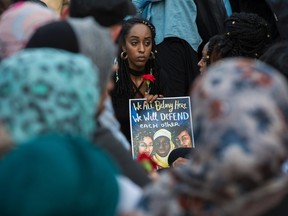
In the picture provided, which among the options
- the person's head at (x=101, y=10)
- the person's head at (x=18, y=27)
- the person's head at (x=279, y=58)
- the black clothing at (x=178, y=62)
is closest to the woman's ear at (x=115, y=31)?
the person's head at (x=101, y=10)

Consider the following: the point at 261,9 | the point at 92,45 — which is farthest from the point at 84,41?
the point at 261,9

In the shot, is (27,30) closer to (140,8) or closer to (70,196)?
(70,196)

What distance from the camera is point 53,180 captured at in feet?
6.71

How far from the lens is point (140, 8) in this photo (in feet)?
26.7

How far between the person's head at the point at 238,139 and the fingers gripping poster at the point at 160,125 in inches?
167

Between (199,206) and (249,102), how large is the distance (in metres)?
0.29

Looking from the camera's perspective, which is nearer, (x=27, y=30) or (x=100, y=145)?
(x=100, y=145)

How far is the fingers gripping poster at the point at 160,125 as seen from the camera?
653 cm

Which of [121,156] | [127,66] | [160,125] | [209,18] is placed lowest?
[160,125]

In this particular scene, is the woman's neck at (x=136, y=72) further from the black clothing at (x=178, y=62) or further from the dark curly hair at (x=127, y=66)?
the black clothing at (x=178, y=62)

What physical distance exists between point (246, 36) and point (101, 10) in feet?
10.0

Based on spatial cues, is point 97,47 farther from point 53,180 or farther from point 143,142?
point 143,142

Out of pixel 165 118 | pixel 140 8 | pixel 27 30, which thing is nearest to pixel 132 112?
pixel 165 118

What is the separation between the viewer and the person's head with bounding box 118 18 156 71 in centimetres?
728
